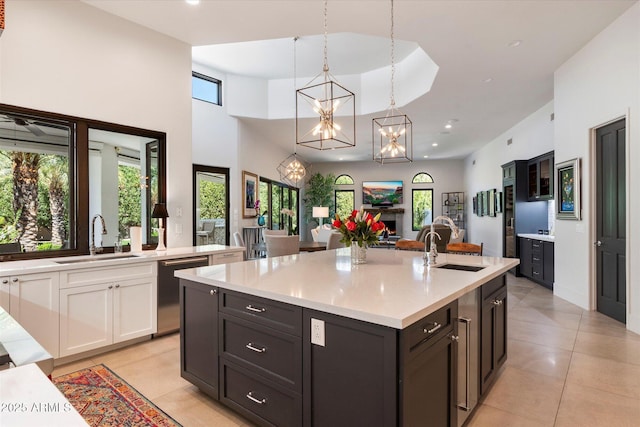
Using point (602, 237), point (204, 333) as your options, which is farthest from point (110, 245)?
point (602, 237)

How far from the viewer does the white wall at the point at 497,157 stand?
22.0 feet

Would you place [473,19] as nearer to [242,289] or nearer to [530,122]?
[242,289]

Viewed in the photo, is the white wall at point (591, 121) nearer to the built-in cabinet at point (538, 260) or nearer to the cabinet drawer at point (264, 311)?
the built-in cabinet at point (538, 260)

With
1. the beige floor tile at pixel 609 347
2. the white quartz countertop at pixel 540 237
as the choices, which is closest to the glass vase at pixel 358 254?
the beige floor tile at pixel 609 347

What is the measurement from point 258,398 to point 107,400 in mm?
1226

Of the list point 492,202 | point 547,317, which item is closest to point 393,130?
point 547,317

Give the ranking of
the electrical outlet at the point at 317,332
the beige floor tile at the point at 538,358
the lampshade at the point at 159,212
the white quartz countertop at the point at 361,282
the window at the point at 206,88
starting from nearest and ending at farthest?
the white quartz countertop at the point at 361,282
the electrical outlet at the point at 317,332
the beige floor tile at the point at 538,358
the lampshade at the point at 159,212
the window at the point at 206,88

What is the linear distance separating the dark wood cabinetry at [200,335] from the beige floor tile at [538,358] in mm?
2429

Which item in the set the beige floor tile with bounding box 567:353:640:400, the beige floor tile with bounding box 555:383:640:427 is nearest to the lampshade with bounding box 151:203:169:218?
the beige floor tile with bounding box 555:383:640:427

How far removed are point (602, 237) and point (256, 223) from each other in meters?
6.30

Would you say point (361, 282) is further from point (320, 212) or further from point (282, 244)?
point (320, 212)

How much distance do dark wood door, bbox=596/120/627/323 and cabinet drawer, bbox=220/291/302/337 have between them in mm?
4093

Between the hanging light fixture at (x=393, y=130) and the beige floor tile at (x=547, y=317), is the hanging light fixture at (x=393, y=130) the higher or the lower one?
the higher one

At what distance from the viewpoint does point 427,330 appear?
61.4 inches
